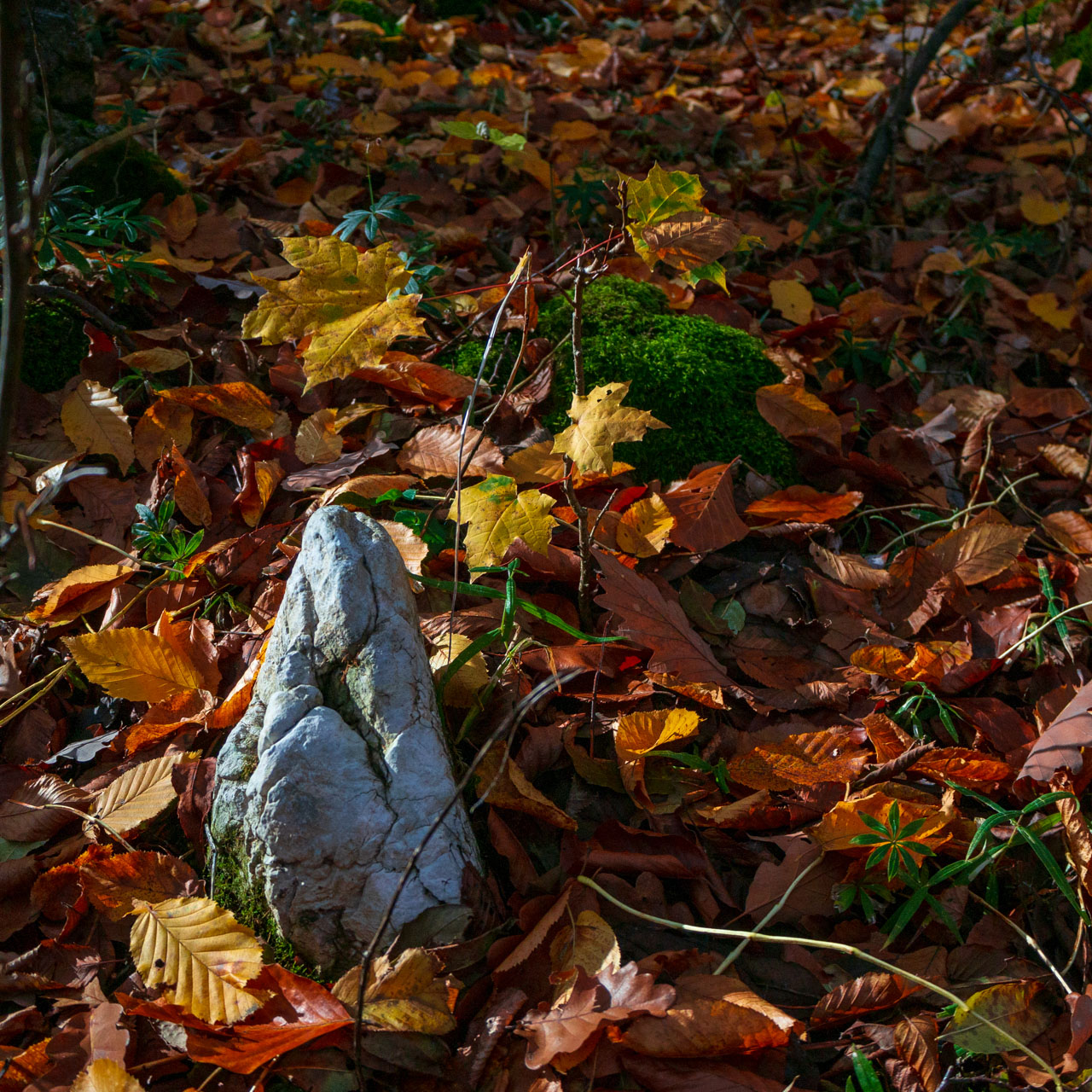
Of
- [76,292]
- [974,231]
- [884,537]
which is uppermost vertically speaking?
[974,231]

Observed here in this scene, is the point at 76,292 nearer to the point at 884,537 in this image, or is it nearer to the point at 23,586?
the point at 23,586

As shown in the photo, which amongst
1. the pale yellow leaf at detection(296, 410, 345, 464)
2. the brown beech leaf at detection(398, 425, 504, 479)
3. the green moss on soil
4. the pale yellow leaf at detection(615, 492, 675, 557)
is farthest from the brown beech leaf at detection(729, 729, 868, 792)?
the green moss on soil

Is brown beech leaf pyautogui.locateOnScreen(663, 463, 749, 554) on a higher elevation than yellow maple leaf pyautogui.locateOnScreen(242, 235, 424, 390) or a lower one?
lower

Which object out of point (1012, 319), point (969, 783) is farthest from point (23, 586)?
point (1012, 319)

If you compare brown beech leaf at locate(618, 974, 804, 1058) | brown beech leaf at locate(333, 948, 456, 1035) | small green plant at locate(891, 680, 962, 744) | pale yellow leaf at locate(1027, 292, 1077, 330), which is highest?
pale yellow leaf at locate(1027, 292, 1077, 330)

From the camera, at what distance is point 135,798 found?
1568 millimetres

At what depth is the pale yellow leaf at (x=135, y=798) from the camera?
154 cm

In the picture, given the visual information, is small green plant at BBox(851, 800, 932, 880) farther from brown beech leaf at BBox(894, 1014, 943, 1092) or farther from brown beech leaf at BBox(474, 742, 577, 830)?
brown beech leaf at BBox(474, 742, 577, 830)

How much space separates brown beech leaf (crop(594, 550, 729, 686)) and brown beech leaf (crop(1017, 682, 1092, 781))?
0.60 metres

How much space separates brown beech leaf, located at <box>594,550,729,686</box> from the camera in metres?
1.77

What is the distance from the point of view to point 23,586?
1.98 metres

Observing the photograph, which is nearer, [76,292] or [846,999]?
[846,999]

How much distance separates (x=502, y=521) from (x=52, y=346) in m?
1.47

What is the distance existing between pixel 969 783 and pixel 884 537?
788 mm
